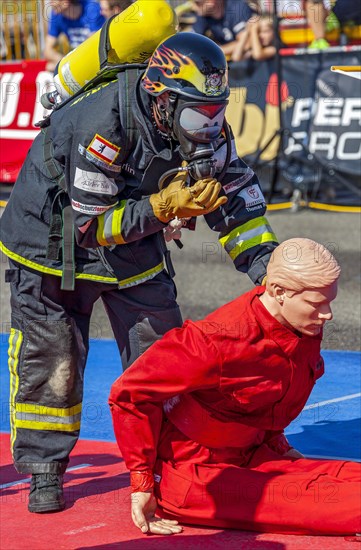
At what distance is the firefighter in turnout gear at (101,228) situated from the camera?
431 cm

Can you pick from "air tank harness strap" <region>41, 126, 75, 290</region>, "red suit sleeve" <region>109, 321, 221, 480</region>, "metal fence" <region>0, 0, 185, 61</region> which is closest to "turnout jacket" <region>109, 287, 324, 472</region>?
"red suit sleeve" <region>109, 321, 221, 480</region>

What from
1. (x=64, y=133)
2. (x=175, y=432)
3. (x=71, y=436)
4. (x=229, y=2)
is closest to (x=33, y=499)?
(x=71, y=436)

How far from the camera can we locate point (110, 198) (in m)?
4.44

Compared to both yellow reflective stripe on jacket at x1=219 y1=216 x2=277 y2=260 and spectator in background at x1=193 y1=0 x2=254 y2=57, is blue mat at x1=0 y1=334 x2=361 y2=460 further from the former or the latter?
spectator in background at x1=193 y1=0 x2=254 y2=57

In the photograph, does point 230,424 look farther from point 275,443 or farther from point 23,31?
point 23,31

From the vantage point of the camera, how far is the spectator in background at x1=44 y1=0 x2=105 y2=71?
553 inches

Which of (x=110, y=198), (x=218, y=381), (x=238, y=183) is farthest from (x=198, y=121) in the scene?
(x=218, y=381)

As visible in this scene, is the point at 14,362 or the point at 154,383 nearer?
the point at 154,383

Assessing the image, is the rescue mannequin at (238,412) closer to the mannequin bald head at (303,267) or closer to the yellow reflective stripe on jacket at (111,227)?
the mannequin bald head at (303,267)

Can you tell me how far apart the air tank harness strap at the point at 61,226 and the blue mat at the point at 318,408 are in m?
1.54

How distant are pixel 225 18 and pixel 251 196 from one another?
9.34 meters

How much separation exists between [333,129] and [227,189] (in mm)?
8322

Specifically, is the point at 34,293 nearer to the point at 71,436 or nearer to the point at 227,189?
the point at 71,436

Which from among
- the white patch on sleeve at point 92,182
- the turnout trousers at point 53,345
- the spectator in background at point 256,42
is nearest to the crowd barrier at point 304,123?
the spectator in background at point 256,42
